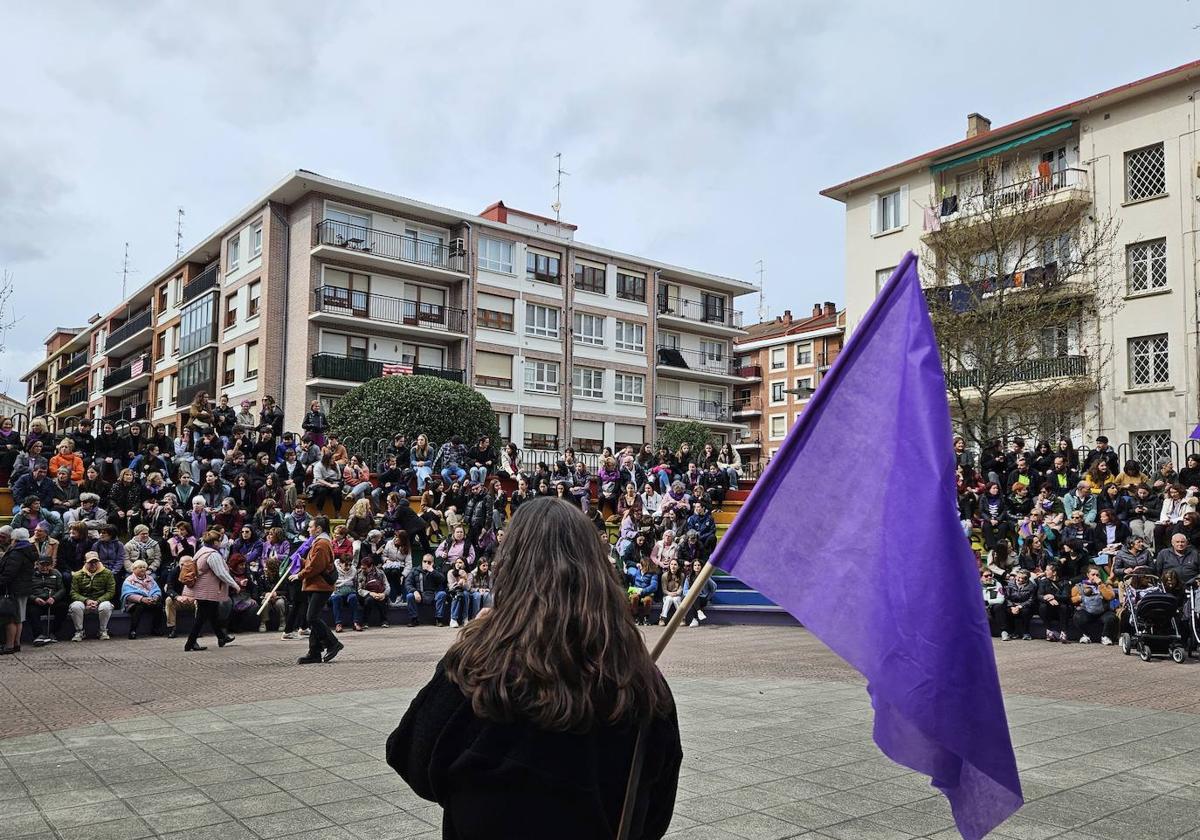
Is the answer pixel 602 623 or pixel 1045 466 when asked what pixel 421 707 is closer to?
pixel 602 623

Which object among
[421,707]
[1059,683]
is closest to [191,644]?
[1059,683]

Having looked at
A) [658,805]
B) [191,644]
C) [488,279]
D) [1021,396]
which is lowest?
[191,644]

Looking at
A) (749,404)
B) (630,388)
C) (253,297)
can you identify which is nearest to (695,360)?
(630,388)

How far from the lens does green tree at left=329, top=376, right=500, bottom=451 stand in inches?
1348

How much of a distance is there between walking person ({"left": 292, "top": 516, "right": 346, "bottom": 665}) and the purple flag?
10612 mm

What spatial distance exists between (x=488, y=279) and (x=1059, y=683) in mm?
39774

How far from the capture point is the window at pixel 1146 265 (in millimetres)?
31922

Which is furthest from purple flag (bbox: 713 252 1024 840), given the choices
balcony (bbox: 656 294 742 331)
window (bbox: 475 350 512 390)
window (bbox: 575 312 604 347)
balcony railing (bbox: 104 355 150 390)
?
balcony railing (bbox: 104 355 150 390)

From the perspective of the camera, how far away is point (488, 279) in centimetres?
4838

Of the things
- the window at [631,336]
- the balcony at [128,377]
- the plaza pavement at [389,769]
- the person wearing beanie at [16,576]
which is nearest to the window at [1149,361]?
the plaza pavement at [389,769]

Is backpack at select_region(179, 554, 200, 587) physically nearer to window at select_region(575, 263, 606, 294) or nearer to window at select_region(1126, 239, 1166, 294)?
window at select_region(1126, 239, 1166, 294)

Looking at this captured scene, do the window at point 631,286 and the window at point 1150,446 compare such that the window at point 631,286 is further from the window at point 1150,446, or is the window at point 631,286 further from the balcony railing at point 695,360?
the window at point 1150,446

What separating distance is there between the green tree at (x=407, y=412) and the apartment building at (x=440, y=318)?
432 centimetres

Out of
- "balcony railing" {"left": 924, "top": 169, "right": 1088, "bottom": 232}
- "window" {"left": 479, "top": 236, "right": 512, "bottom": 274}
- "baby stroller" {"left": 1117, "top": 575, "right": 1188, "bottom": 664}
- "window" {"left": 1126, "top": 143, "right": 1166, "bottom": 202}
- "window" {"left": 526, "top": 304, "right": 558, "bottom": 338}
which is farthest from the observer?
"window" {"left": 526, "top": 304, "right": 558, "bottom": 338}
